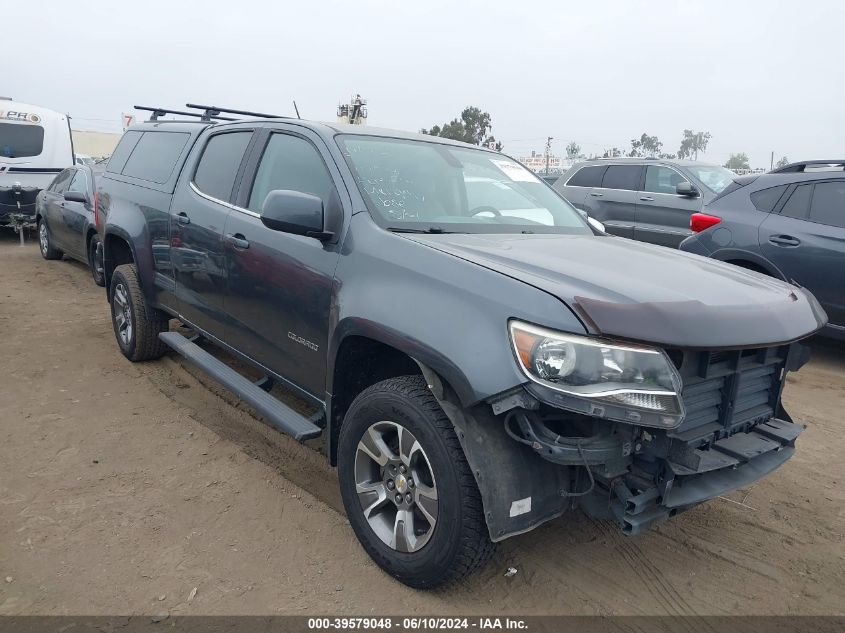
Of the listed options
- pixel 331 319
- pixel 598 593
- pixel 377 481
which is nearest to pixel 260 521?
pixel 377 481

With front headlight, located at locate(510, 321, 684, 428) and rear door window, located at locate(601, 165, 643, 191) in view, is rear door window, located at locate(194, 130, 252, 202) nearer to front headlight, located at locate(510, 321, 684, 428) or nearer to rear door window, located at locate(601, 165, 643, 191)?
front headlight, located at locate(510, 321, 684, 428)

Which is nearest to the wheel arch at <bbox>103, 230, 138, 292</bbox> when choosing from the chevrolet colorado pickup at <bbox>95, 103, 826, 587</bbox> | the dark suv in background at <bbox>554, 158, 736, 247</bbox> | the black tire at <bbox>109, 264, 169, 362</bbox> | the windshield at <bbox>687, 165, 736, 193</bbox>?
the black tire at <bbox>109, 264, 169, 362</bbox>

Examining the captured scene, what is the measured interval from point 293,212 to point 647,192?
24.6 feet

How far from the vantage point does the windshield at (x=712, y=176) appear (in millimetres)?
8648

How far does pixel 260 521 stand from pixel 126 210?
2997 millimetres

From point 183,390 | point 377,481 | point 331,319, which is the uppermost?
point 331,319

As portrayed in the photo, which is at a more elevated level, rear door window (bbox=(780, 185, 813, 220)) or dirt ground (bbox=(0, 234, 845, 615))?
rear door window (bbox=(780, 185, 813, 220))

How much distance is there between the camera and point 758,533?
3.14 metres

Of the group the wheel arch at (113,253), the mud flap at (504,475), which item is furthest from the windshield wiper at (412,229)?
the wheel arch at (113,253)

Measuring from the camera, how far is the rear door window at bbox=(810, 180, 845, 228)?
552 cm

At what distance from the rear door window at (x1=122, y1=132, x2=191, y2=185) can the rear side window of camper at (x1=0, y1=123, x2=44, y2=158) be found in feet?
31.0

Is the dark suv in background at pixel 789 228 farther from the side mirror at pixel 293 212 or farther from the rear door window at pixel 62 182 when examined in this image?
the rear door window at pixel 62 182

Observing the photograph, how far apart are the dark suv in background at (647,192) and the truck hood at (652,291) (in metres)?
5.91

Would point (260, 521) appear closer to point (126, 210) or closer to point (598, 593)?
point (598, 593)
